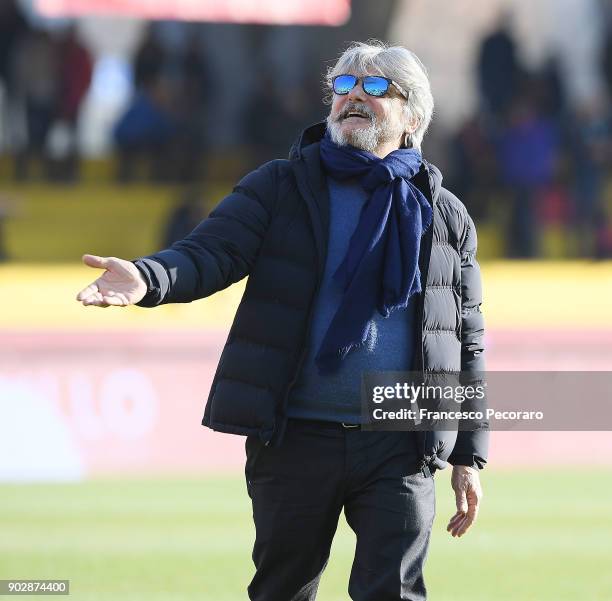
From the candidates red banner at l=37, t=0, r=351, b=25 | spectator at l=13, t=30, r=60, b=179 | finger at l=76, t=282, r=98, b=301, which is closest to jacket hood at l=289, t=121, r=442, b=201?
finger at l=76, t=282, r=98, b=301

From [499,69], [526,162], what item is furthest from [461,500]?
[499,69]

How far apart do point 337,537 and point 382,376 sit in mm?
3361

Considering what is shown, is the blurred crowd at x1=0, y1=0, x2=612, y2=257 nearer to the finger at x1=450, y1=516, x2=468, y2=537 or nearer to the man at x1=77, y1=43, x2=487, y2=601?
the finger at x1=450, y1=516, x2=468, y2=537

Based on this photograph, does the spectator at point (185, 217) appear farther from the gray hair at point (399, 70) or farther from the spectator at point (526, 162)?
the gray hair at point (399, 70)

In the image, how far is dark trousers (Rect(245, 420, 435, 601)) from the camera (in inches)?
167

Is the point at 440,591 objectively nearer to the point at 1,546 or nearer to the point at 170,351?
the point at 1,546

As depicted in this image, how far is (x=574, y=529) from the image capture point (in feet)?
24.9

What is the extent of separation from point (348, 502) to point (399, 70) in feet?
3.98

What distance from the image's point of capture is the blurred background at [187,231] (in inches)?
283

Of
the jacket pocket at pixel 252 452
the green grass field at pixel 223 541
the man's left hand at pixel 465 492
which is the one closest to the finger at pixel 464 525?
the man's left hand at pixel 465 492

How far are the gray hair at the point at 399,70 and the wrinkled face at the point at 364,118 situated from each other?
41mm

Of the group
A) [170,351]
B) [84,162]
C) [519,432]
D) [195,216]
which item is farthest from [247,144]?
[519,432]

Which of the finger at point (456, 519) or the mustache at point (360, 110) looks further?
the finger at point (456, 519)

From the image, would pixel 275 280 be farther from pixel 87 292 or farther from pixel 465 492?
pixel 465 492
